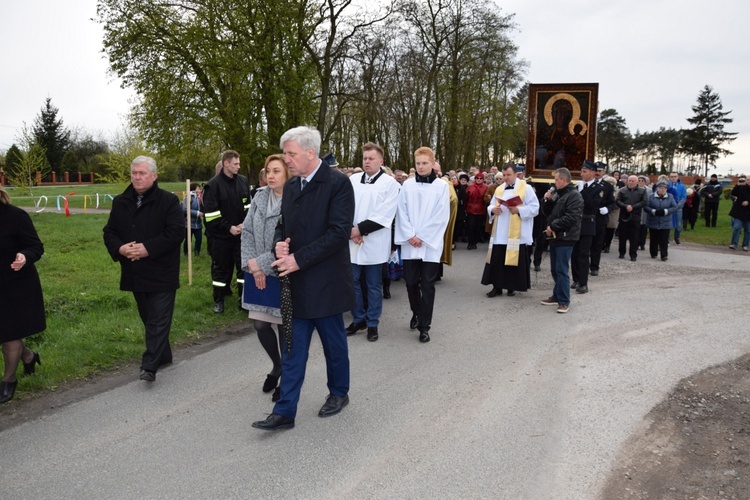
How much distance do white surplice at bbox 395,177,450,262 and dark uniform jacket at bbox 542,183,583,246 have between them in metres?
2.01

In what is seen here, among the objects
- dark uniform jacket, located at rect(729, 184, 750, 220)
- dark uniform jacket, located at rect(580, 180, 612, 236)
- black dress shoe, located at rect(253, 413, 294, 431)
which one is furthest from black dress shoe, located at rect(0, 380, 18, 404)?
dark uniform jacket, located at rect(729, 184, 750, 220)

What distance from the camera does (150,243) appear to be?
5.20 metres

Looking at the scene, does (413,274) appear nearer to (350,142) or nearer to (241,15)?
(241,15)

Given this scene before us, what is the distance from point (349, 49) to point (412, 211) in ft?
76.9

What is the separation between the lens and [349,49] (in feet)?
93.3

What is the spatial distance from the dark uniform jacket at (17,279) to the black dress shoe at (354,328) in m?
3.21

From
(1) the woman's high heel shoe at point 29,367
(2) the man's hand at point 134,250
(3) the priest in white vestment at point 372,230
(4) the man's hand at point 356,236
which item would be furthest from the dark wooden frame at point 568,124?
(1) the woman's high heel shoe at point 29,367

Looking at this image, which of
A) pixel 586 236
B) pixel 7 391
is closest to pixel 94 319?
pixel 7 391

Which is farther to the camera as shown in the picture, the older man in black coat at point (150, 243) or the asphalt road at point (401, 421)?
the older man in black coat at point (150, 243)

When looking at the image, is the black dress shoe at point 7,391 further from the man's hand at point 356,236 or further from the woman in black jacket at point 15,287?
the man's hand at point 356,236

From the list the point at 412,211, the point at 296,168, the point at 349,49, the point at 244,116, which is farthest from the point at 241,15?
the point at 296,168

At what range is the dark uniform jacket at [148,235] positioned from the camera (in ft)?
17.2

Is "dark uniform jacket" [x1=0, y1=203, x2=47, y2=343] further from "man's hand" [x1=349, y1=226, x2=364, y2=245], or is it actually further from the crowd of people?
"man's hand" [x1=349, y1=226, x2=364, y2=245]

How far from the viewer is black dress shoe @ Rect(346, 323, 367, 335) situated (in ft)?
22.8
